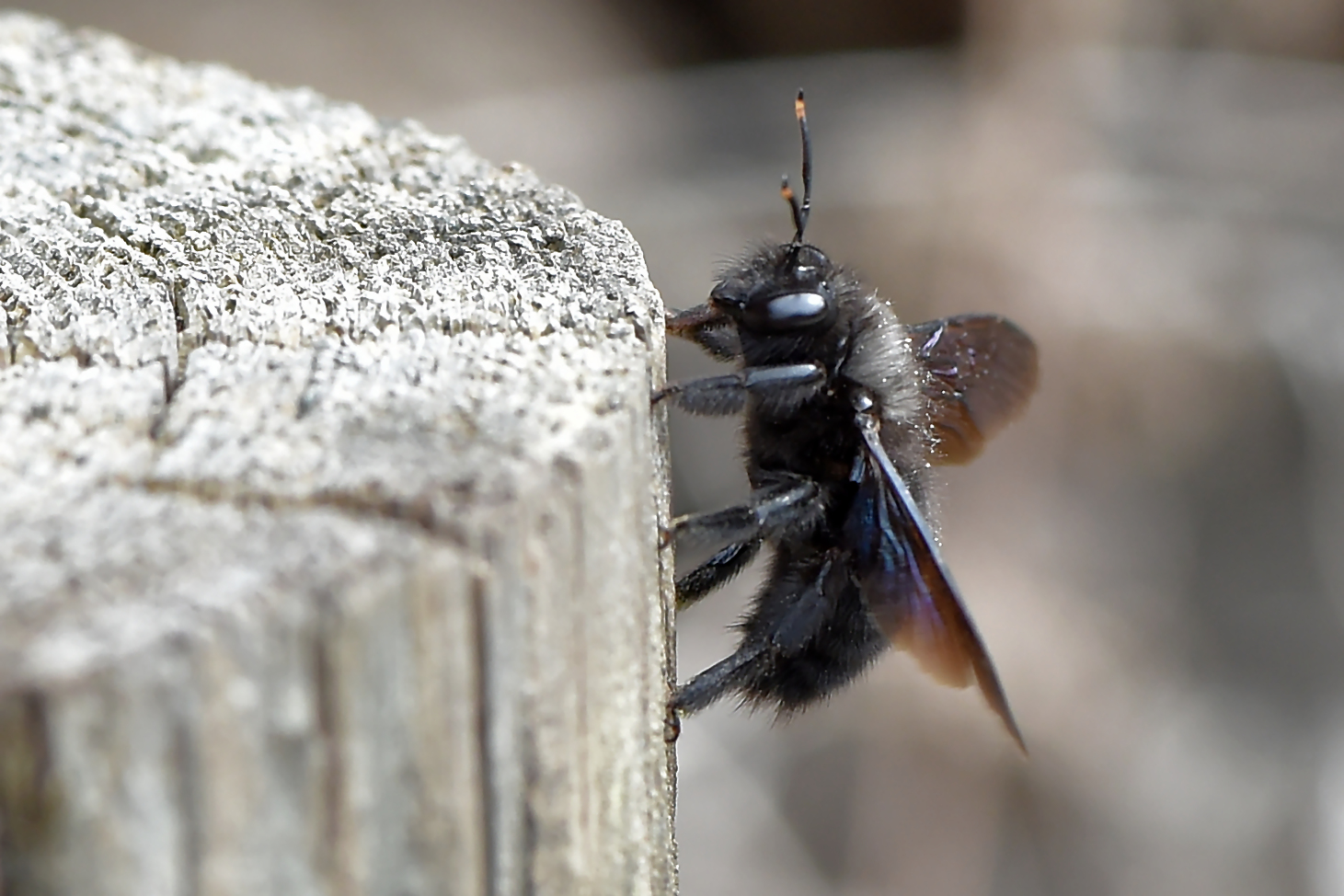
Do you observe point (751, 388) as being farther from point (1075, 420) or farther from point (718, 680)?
point (1075, 420)

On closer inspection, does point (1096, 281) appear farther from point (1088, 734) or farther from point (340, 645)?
point (340, 645)

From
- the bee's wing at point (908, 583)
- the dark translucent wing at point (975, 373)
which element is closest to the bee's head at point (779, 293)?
the bee's wing at point (908, 583)

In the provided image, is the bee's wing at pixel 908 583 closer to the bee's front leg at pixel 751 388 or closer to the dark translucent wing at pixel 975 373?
the bee's front leg at pixel 751 388

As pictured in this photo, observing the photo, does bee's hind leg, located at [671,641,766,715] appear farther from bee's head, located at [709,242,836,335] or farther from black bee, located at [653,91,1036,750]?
bee's head, located at [709,242,836,335]

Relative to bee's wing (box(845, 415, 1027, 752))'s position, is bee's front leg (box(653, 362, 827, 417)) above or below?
above

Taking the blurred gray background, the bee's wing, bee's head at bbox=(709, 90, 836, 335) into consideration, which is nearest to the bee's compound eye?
bee's head at bbox=(709, 90, 836, 335)

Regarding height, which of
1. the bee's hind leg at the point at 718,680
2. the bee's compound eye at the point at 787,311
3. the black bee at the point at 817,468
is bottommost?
the bee's hind leg at the point at 718,680
